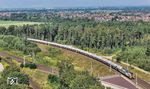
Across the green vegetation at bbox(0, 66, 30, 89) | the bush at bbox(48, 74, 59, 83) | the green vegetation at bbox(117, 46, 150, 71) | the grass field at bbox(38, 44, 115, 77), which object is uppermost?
the green vegetation at bbox(0, 66, 30, 89)

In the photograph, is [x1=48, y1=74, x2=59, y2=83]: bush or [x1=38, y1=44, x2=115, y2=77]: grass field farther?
[x1=38, y1=44, x2=115, y2=77]: grass field

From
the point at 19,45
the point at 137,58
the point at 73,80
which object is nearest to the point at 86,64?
the point at 137,58

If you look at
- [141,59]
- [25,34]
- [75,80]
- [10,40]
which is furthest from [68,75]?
[25,34]

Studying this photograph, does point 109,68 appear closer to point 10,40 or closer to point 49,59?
point 49,59

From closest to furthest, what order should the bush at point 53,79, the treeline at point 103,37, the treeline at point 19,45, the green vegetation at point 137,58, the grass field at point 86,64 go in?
the bush at point 53,79
the grass field at point 86,64
the green vegetation at point 137,58
the treeline at point 19,45
the treeline at point 103,37

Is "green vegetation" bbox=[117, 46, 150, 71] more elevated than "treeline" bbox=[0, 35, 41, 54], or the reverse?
"green vegetation" bbox=[117, 46, 150, 71]

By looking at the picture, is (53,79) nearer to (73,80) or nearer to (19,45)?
(73,80)
